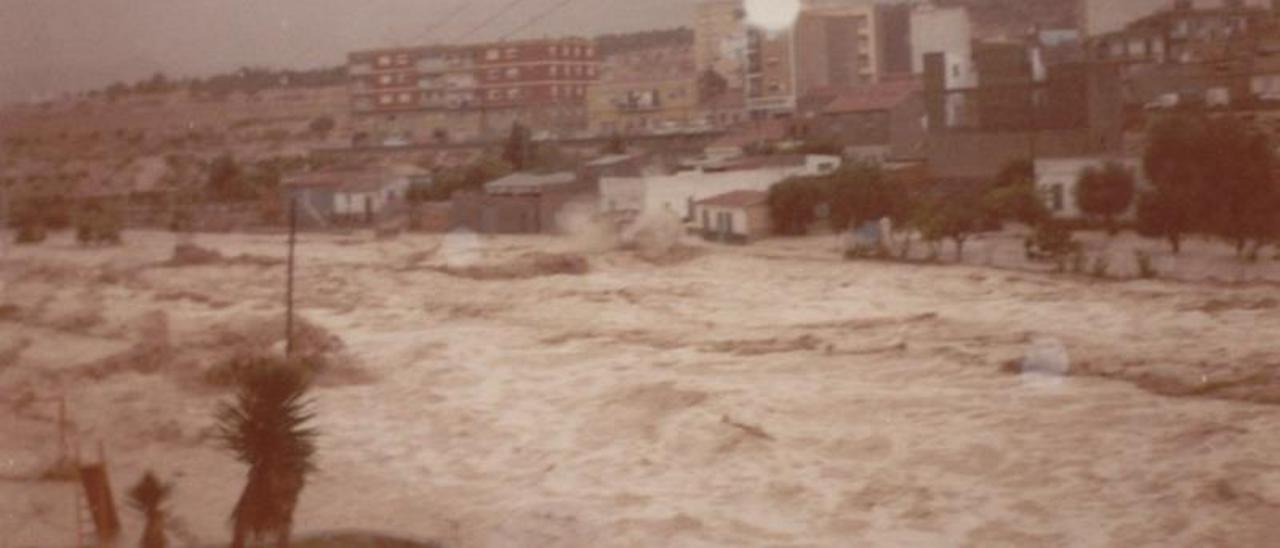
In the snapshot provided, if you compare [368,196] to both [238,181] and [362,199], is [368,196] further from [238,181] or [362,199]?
[238,181]

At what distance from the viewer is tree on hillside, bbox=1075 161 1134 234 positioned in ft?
40.5

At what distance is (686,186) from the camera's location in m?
15.7

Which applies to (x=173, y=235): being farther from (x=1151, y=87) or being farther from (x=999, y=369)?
(x=999, y=369)

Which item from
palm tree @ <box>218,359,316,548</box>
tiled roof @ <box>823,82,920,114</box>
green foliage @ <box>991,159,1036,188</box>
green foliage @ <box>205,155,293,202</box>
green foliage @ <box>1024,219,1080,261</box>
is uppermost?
tiled roof @ <box>823,82,920,114</box>

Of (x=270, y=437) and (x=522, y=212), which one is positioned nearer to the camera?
(x=270, y=437)

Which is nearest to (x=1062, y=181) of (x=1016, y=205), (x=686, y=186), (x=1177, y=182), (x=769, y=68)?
(x=1016, y=205)

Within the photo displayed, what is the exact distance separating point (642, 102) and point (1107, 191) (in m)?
12.4

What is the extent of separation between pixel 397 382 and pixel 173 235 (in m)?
10.4

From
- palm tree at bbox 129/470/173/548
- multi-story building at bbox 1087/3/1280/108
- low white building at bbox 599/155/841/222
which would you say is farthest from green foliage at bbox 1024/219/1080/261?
palm tree at bbox 129/470/173/548

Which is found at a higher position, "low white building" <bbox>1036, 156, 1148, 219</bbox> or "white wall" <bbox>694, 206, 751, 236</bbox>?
"low white building" <bbox>1036, 156, 1148, 219</bbox>

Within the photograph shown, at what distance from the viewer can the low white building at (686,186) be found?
15.4m

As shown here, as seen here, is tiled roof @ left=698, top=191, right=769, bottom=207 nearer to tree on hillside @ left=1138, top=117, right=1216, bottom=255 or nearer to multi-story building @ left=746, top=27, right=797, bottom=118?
tree on hillside @ left=1138, top=117, right=1216, bottom=255

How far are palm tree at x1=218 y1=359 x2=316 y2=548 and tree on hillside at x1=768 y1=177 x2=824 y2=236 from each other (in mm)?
10541

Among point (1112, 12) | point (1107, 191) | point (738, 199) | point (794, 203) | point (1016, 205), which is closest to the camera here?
point (1107, 191)
